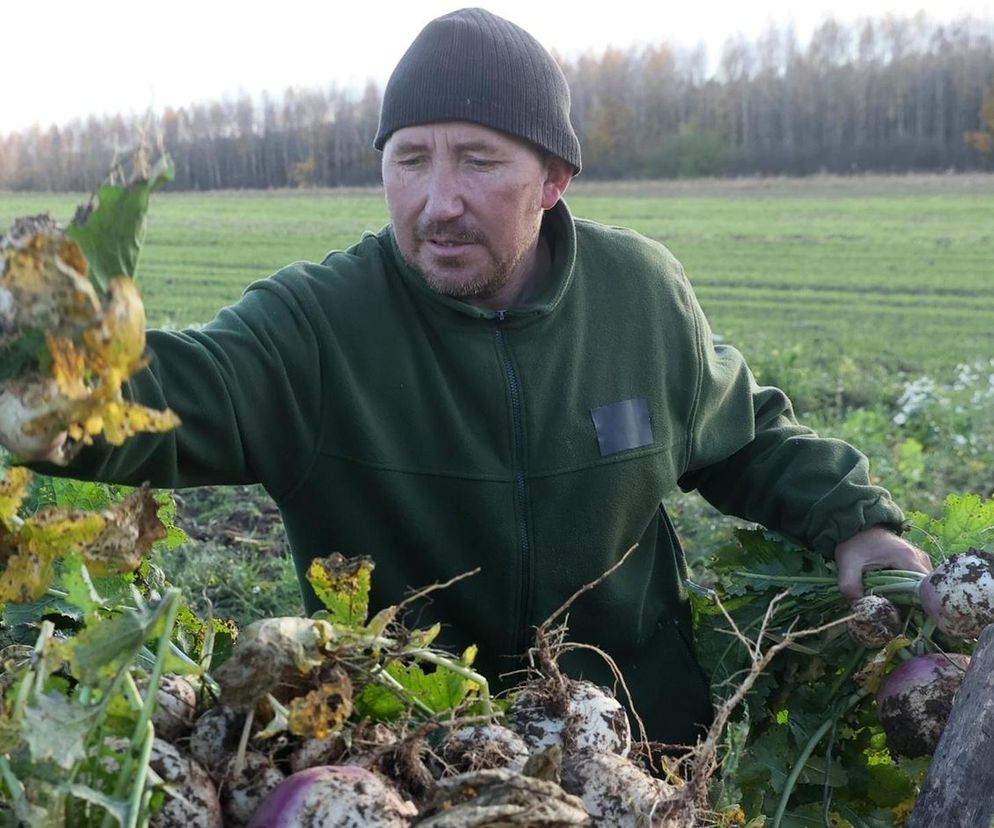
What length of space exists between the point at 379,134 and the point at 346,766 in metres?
1.54

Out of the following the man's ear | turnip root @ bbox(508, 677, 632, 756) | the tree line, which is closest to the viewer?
turnip root @ bbox(508, 677, 632, 756)

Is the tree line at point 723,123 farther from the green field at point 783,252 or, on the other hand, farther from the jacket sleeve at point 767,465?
the jacket sleeve at point 767,465

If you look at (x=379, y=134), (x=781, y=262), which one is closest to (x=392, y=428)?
(x=379, y=134)

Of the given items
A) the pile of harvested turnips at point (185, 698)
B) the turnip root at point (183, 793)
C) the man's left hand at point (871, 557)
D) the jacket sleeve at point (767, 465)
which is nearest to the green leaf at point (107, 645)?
Answer: the pile of harvested turnips at point (185, 698)

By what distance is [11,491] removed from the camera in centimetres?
124

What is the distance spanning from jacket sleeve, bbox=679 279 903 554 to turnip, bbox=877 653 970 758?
1.36 feet

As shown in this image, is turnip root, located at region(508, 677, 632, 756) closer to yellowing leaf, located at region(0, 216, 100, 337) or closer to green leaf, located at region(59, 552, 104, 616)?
green leaf, located at region(59, 552, 104, 616)

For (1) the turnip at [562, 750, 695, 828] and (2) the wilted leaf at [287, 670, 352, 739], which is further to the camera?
(1) the turnip at [562, 750, 695, 828]

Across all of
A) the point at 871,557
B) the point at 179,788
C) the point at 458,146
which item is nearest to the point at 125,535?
the point at 179,788

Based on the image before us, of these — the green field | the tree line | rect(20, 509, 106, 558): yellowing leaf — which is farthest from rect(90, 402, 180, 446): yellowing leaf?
the tree line

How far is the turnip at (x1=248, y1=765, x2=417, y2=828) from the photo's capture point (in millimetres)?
1151

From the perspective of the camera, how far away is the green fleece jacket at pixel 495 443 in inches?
88.0

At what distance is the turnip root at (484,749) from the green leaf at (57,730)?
1.48 ft

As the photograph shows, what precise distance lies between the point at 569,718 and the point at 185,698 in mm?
500
